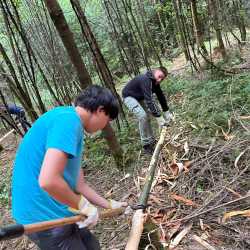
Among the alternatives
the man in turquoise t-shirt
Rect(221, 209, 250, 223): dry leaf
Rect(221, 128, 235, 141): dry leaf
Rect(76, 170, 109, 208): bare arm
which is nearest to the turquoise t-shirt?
the man in turquoise t-shirt

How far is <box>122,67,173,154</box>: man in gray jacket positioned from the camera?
6.13m

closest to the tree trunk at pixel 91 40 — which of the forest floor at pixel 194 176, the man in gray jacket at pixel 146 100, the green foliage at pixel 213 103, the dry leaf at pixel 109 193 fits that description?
the man in gray jacket at pixel 146 100

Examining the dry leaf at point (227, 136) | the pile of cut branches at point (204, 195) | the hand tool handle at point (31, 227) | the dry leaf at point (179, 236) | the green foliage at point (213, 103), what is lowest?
the green foliage at point (213, 103)

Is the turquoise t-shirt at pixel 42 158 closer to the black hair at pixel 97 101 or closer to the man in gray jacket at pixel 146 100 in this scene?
the black hair at pixel 97 101

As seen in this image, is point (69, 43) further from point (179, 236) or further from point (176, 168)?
point (179, 236)

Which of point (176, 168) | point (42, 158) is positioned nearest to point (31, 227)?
point (42, 158)

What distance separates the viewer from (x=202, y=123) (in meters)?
5.90

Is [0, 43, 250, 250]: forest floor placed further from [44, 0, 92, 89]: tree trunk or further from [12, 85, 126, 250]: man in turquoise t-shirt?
[44, 0, 92, 89]: tree trunk

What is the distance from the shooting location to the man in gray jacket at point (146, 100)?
6.13 meters

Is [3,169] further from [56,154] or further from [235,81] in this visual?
[56,154]

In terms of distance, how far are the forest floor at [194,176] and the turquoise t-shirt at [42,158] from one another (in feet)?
3.75

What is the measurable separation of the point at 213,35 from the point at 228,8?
9.14 ft

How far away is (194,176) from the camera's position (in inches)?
174

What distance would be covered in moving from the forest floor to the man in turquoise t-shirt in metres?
0.99
